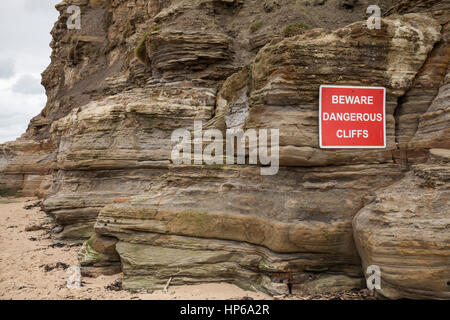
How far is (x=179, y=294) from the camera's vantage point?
7574mm

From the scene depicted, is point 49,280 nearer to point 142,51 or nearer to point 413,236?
point 413,236

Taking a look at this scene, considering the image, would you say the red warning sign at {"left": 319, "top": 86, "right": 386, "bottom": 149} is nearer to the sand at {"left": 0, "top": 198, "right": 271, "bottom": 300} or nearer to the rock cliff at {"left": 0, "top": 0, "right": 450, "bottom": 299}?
the rock cliff at {"left": 0, "top": 0, "right": 450, "bottom": 299}

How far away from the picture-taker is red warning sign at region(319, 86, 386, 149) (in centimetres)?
762

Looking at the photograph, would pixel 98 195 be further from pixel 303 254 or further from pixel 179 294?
pixel 303 254

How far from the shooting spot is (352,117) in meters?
7.68

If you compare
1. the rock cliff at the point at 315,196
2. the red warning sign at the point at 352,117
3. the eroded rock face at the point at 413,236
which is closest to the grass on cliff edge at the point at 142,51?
the rock cliff at the point at 315,196

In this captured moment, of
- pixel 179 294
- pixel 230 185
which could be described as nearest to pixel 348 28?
pixel 230 185

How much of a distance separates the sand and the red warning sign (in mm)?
3872

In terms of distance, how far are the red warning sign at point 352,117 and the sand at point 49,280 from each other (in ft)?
12.7

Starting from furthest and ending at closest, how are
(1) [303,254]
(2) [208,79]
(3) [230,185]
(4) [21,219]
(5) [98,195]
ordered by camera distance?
(4) [21,219] → (2) [208,79] → (5) [98,195] → (3) [230,185] → (1) [303,254]

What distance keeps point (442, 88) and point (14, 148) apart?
2838 centimetres

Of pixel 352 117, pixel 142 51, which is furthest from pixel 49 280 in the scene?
pixel 142 51

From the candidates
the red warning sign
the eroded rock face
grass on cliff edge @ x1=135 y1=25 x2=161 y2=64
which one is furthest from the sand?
grass on cliff edge @ x1=135 y1=25 x2=161 y2=64

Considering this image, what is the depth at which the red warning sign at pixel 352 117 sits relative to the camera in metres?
7.62
